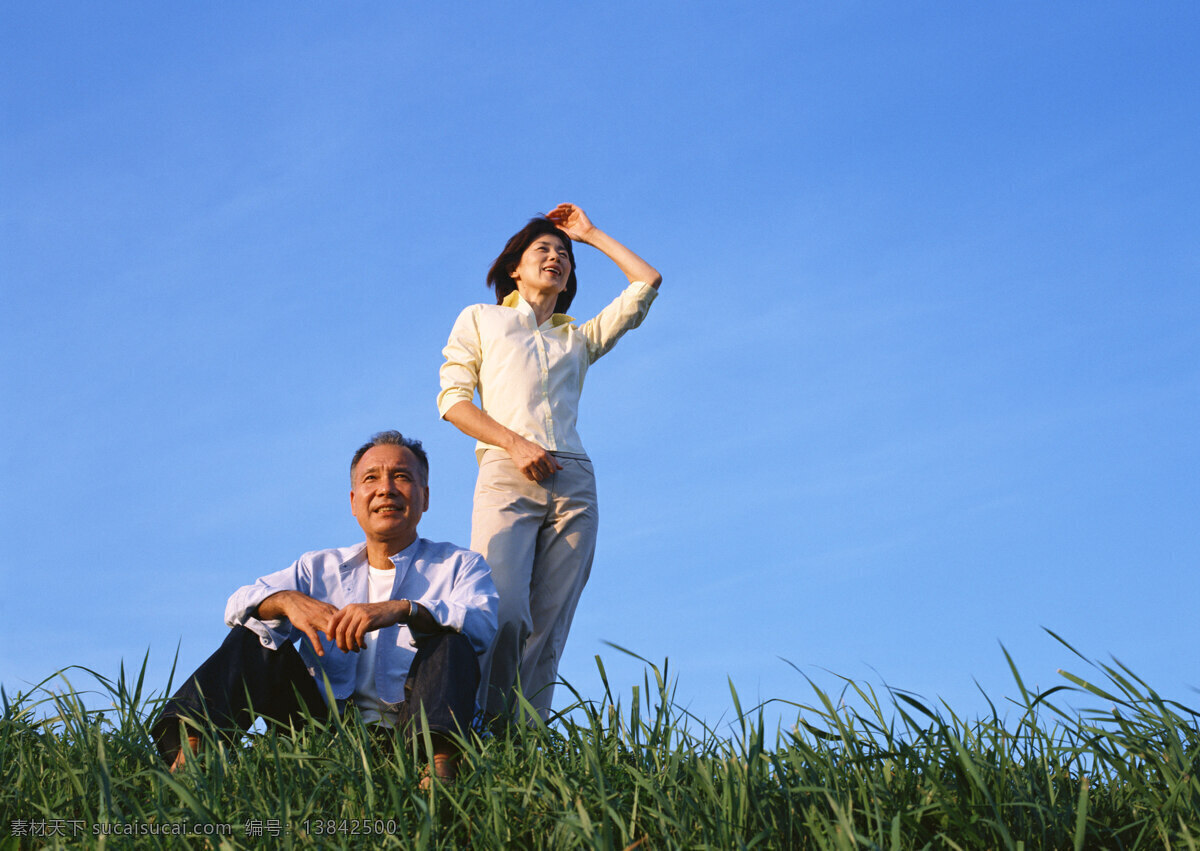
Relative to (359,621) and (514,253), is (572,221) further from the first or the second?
(359,621)

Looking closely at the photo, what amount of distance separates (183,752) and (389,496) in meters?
1.29

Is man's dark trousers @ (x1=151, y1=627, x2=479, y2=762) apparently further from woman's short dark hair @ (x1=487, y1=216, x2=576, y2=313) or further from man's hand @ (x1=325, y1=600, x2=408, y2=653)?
woman's short dark hair @ (x1=487, y1=216, x2=576, y2=313)

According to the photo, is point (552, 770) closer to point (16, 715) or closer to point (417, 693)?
point (417, 693)

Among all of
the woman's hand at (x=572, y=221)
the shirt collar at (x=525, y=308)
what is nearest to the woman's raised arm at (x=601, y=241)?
the woman's hand at (x=572, y=221)

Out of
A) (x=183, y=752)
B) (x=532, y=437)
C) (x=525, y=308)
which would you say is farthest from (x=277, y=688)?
(x=525, y=308)

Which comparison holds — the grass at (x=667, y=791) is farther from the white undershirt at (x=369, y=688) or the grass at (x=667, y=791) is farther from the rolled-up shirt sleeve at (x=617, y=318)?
the rolled-up shirt sleeve at (x=617, y=318)

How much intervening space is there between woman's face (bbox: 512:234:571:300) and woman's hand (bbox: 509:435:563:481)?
0.97 meters

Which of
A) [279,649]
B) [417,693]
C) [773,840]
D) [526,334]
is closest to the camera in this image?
[773,840]

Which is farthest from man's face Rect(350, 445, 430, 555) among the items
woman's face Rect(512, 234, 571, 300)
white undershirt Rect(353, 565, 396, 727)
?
woman's face Rect(512, 234, 571, 300)

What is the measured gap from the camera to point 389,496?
419 centimetres

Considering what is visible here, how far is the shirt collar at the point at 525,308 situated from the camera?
18.1ft

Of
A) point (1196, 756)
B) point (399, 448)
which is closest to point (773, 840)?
point (1196, 756)

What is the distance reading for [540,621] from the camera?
16.5 ft

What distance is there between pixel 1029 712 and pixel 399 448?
7.96 feet
